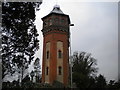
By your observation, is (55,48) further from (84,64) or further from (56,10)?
(84,64)

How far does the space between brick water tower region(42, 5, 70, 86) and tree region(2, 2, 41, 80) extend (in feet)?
73.1

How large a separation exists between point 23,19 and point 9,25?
4.72ft

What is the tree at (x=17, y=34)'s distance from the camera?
19.9 m

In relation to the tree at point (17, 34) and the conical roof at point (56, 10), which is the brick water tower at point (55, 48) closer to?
the conical roof at point (56, 10)

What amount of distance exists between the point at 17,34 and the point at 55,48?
25051 millimetres

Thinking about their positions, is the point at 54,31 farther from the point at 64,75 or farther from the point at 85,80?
the point at 85,80

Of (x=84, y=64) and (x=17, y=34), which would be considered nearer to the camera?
(x=17, y=34)

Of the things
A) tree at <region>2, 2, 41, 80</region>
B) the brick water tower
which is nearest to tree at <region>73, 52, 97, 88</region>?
the brick water tower

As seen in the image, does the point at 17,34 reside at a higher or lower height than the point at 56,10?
lower

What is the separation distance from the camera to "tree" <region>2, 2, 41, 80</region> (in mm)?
19947

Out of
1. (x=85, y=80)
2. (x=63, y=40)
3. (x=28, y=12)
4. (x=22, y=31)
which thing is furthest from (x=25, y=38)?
(x=85, y=80)

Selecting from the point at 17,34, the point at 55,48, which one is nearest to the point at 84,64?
the point at 55,48

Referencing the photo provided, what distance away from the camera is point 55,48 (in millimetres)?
45594

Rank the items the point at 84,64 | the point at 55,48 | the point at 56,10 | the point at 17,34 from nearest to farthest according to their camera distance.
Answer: the point at 17,34
the point at 55,48
the point at 56,10
the point at 84,64
